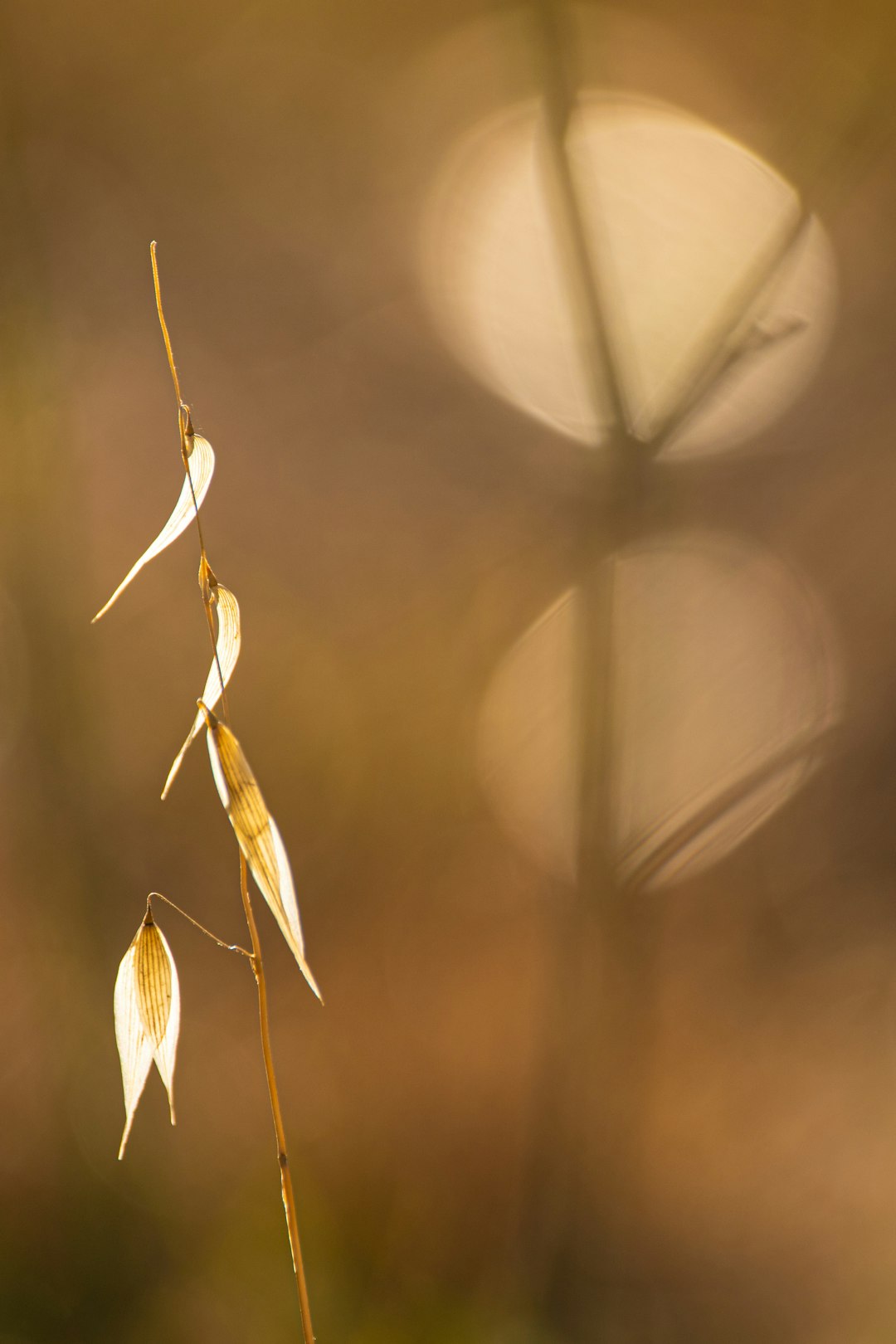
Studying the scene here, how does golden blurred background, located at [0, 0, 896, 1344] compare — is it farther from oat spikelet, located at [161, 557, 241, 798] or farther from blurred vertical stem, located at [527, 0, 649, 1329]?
oat spikelet, located at [161, 557, 241, 798]

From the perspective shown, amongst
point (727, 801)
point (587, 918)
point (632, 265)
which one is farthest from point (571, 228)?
point (587, 918)

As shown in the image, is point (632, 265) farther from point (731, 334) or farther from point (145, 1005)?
point (145, 1005)

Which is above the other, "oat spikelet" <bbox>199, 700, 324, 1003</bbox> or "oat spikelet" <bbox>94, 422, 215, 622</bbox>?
"oat spikelet" <bbox>94, 422, 215, 622</bbox>

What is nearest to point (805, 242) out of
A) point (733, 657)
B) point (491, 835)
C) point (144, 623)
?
point (733, 657)

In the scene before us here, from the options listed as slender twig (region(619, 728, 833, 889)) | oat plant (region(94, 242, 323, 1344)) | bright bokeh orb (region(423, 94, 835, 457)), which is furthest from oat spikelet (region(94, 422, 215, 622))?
slender twig (region(619, 728, 833, 889))

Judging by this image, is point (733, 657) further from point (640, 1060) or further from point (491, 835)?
point (640, 1060)

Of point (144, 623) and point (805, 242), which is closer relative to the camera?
point (805, 242)
